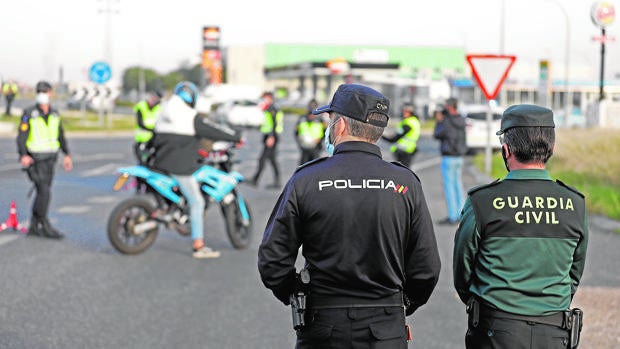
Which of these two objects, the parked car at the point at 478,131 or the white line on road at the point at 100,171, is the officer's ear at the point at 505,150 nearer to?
the white line on road at the point at 100,171

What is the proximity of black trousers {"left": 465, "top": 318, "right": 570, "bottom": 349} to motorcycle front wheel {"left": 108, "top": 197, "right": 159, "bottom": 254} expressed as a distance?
263 inches

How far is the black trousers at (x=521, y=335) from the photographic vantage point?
3777mm

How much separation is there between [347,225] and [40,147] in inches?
333

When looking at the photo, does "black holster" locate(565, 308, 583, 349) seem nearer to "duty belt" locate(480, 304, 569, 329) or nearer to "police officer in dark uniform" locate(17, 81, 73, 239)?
"duty belt" locate(480, 304, 569, 329)

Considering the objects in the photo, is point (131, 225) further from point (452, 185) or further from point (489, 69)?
point (489, 69)

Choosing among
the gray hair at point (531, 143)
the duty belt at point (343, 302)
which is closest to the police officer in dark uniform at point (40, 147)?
the duty belt at point (343, 302)

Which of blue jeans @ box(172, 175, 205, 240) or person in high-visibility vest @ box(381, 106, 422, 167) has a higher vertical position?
person in high-visibility vest @ box(381, 106, 422, 167)

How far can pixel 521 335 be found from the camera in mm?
3775

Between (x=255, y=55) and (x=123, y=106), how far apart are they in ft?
164

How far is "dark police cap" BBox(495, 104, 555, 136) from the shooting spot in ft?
12.8

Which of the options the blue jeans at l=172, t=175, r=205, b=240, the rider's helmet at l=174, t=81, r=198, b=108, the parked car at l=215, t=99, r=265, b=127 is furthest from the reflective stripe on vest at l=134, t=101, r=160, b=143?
the parked car at l=215, t=99, r=265, b=127

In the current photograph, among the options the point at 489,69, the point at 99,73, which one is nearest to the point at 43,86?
the point at 489,69

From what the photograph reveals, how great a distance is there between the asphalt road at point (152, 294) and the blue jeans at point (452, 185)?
51cm

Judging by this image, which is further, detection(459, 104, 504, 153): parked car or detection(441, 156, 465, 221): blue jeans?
detection(459, 104, 504, 153): parked car
